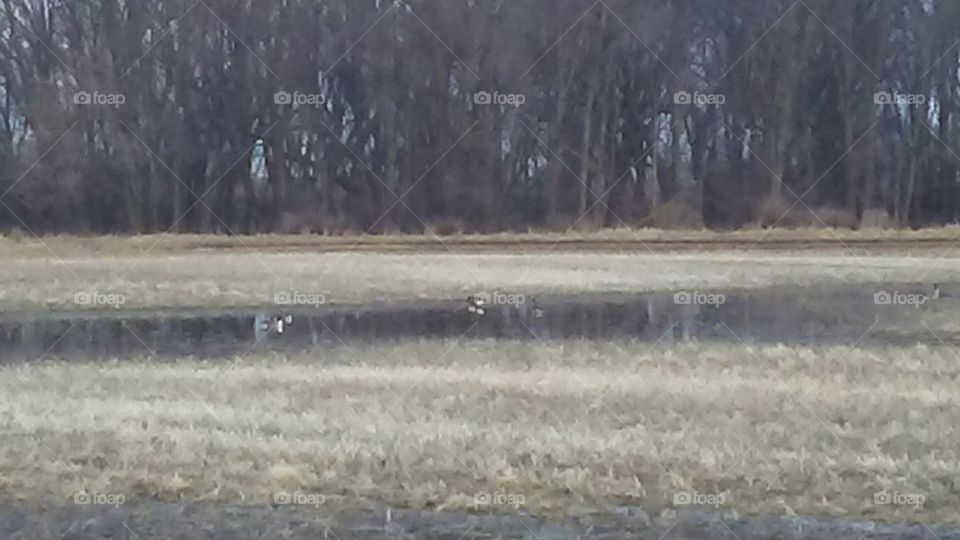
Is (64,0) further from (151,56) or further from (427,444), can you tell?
(427,444)

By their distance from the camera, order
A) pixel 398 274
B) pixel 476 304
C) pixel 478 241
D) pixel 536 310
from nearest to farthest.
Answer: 1. pixel 536 310
2. pixel 476 304
3. pixel 398 274
4. pixel 478 241

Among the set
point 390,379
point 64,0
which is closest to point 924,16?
point 64,0

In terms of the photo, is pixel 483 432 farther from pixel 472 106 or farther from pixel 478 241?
pixel 472 106

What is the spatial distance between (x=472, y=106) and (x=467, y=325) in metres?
25.5

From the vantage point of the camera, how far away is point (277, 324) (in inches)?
568

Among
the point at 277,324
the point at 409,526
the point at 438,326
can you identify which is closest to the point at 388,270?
the point at 277,324

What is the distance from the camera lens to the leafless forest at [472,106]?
38094mm

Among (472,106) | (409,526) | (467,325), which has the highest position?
(472,106)

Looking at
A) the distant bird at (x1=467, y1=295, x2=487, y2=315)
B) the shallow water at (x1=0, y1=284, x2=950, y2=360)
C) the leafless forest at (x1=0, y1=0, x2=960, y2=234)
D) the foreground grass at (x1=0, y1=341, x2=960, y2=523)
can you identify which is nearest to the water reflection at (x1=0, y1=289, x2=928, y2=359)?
the shallow water at (x1=0, y1=284, x2=950, y2=360)

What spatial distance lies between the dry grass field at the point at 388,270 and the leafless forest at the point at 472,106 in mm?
9071

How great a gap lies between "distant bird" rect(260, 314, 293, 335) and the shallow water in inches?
3.4

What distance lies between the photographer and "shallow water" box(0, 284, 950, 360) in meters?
12.7

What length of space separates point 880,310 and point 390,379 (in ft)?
27.1

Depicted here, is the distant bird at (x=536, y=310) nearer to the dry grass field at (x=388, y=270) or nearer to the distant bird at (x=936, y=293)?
the dry grass field at (x=388, y=270)
